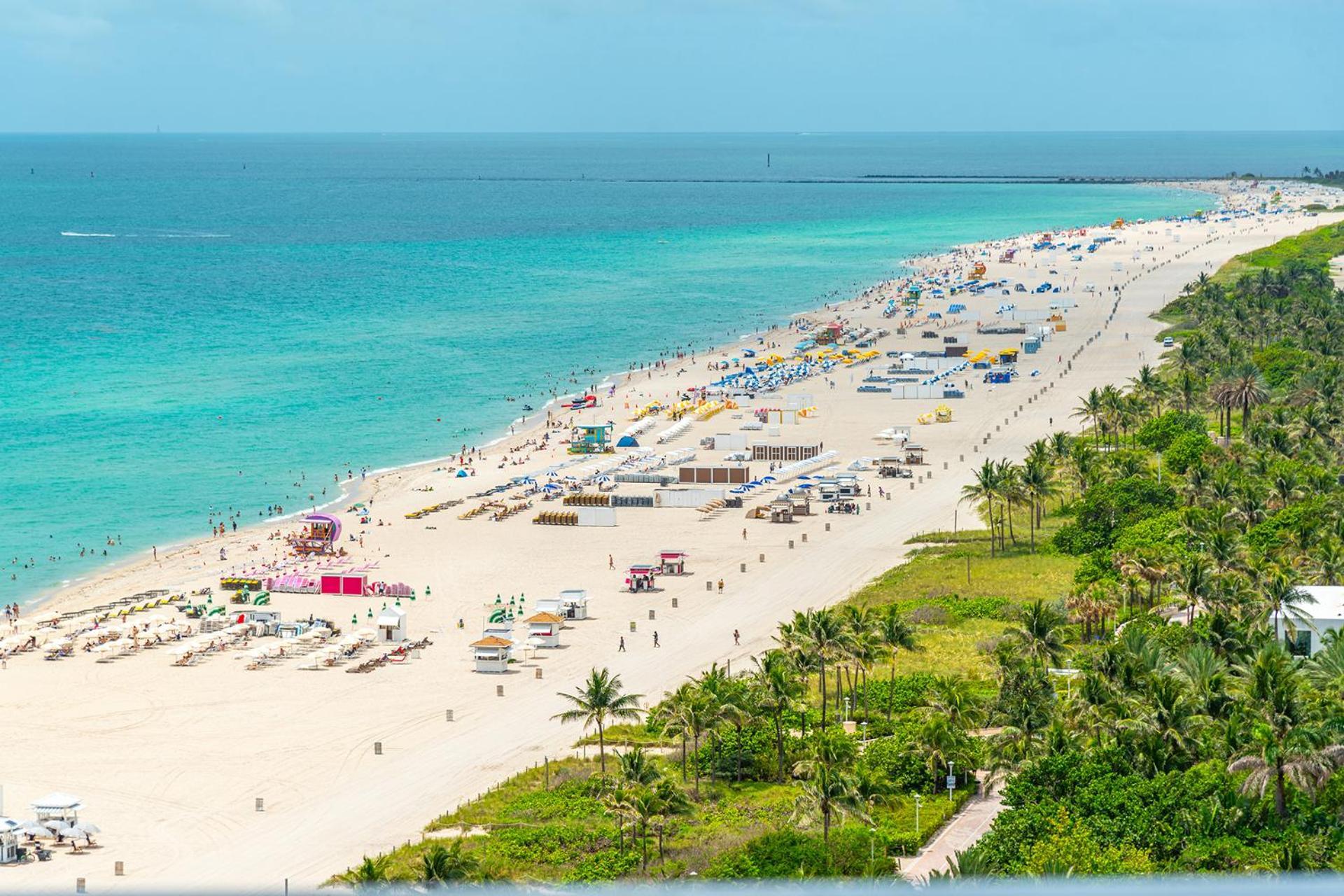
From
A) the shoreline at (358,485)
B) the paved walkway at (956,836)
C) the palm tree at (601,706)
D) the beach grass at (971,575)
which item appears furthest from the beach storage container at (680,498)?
the paved walkway at (956,836)

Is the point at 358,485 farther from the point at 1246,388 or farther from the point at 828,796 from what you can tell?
the point at 828,796

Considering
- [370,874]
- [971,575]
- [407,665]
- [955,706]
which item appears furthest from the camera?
[971,575]

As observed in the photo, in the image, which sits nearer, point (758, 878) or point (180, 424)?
point (758, 878)

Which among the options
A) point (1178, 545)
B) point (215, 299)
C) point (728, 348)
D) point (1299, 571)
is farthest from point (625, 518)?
point (215, 299)

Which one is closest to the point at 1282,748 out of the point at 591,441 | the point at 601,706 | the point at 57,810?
the point at 601,706

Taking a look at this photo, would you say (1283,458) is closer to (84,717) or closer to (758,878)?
(758,878)

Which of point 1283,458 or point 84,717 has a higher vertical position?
point 1283,458

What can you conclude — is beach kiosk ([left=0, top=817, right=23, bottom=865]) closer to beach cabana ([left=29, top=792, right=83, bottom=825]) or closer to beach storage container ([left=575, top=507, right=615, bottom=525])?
beach cabana ([left=29, top=792, right=83, bottom=825])
